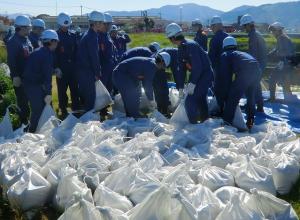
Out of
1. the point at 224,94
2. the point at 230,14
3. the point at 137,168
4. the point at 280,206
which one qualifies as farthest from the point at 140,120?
the point at 230,14

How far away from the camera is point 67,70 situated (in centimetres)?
776

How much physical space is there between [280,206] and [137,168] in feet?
4.52

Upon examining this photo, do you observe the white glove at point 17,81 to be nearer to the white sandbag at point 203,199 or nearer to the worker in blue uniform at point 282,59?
the white sandbag at point 203,199

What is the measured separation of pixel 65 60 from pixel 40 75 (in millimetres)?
1573

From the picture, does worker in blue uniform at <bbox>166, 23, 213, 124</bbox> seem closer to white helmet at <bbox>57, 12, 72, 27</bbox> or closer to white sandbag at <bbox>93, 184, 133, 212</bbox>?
white helmet at <bbox>57, 12, 72, 27</bbox>

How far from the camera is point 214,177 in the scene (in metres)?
4.03

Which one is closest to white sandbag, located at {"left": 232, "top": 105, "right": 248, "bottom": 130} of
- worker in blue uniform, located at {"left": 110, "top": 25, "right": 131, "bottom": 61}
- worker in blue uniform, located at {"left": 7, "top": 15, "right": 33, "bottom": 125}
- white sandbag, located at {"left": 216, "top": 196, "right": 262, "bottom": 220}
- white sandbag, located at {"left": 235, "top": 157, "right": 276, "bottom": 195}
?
white sandbag, located at {"left": 235, "top": 157, "right": 276, "bottom": 195}

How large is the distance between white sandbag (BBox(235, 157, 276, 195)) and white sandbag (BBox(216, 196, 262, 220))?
2.72 ft

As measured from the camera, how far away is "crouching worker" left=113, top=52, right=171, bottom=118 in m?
6.37

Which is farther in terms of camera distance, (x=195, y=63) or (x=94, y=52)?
(x=94, y=52)

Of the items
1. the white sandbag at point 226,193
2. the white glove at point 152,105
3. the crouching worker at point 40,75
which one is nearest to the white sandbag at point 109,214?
the white sandbag at point 226,193

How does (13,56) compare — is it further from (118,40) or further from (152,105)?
(118,40)

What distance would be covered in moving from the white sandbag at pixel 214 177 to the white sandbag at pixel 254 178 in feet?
0.32

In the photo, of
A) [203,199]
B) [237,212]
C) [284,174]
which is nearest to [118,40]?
[284,174]
